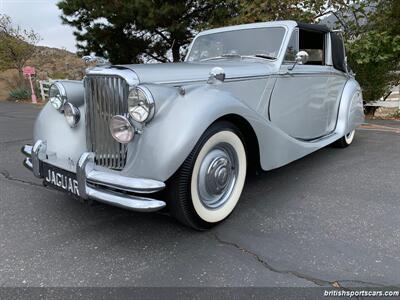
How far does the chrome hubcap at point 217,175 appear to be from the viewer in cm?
261

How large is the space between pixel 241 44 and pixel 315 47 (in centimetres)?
128

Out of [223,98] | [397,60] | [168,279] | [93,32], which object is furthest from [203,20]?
[168,279]

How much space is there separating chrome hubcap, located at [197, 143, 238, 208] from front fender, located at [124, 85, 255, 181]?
0.31 meters

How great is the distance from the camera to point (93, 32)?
12070mm

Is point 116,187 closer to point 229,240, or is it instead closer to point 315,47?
point 229,240

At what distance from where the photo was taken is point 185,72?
9.46 ft

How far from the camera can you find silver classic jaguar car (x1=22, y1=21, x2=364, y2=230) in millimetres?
2326

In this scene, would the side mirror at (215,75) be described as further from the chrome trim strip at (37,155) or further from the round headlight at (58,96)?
the chrome trim strip at (37,155)

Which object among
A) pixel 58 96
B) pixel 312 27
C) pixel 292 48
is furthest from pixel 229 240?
pixel 312 27

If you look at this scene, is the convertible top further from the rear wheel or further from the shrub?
the shrub

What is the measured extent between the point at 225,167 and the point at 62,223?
139 cm

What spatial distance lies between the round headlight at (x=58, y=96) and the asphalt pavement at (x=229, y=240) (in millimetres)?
901

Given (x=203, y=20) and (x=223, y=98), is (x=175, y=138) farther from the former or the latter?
(x=203, y=20)

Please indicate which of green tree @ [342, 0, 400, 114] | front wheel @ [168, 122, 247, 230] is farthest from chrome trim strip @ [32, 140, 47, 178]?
green tree @ [342, 0, 400, 114]
